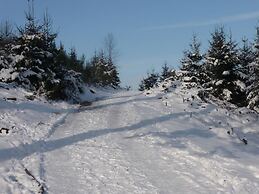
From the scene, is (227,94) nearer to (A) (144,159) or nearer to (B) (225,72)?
(B) (225,72)

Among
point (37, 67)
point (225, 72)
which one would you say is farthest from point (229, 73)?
point (37, 67)

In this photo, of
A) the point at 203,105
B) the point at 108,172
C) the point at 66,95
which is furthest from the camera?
the point at 66,95

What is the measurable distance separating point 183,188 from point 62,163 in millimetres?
3038

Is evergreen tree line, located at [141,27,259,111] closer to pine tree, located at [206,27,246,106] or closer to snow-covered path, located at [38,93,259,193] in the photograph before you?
pine tree, located at [206,27,246,106]

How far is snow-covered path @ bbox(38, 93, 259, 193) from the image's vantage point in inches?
343

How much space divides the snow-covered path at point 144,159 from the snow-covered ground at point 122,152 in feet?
0.06

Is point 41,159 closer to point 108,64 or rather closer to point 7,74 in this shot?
point 7,74

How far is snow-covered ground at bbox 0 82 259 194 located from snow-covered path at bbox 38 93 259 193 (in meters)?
0.02

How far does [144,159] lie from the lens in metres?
10.9

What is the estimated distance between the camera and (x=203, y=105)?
22078 mm

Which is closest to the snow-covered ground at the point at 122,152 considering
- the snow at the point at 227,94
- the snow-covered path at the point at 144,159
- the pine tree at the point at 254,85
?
the snow-covered path at the point at 144,159

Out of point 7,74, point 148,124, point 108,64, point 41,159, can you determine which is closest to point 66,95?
point 7,74

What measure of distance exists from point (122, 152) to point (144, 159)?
0.82m

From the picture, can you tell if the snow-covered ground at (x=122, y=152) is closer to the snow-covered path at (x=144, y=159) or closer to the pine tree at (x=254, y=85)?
the snow-covered path at (x=144, y=159)
